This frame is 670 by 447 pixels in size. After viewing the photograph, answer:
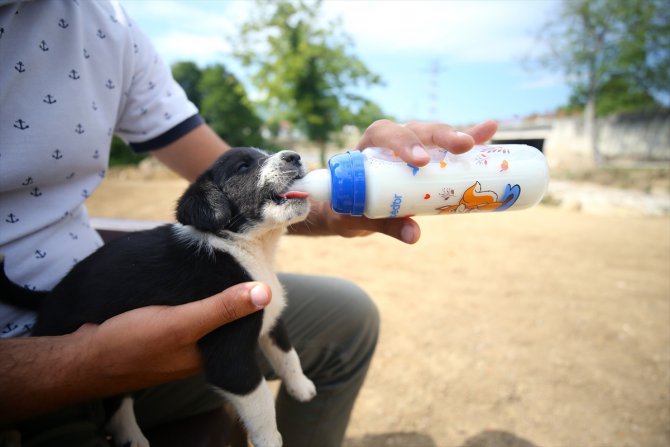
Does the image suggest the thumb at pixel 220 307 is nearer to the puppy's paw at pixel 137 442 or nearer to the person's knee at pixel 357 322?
the puppy's paw at pixel 137 442

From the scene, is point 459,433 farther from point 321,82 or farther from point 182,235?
point 321,82

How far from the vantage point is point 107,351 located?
1209mm

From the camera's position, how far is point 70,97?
145 centimetres

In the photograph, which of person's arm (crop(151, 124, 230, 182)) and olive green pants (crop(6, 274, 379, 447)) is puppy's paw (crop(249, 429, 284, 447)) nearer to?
Answer: olive green pants (crop(6, 274, 379, 447))

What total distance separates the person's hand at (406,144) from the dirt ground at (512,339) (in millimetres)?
1449

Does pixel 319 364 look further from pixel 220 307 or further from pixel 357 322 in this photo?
pixel 220 307

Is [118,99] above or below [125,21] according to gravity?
below

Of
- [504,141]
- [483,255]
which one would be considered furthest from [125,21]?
[483,255]

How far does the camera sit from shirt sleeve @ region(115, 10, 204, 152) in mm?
1808

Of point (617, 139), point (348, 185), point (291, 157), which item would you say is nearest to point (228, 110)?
point (291, 157)

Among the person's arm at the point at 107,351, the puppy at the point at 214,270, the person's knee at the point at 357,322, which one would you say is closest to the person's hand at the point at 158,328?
the person's arm at the point at 107,351

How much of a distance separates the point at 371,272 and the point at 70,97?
146 inches

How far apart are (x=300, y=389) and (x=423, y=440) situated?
105cm

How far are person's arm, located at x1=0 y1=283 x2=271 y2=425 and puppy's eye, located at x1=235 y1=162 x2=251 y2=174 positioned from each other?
524 mm
